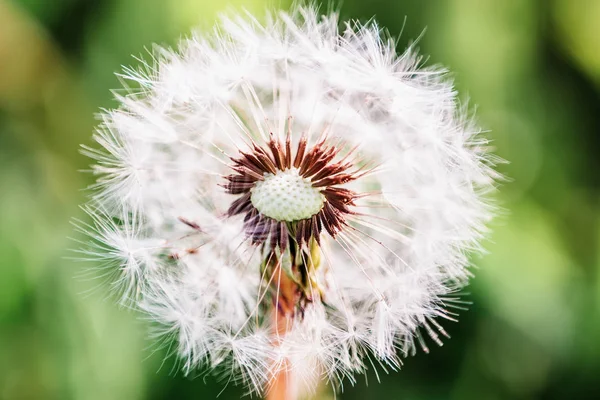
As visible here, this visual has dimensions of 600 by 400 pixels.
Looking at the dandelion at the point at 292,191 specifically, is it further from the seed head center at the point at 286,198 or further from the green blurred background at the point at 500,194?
the green blurred background at the point at 500,194

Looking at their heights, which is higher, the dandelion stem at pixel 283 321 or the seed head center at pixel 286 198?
the seed head center at pixel 286 198

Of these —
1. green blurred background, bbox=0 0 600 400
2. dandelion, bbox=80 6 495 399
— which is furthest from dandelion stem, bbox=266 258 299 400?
green blurred background, bbox=0 0 600 400

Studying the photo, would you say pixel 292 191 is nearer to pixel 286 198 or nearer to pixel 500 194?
pixel 286 198

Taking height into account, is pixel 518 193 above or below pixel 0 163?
above

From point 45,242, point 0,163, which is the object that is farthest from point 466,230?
point 0,163

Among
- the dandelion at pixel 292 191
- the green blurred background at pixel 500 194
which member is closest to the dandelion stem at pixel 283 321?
the dandelion at pixel 292 191

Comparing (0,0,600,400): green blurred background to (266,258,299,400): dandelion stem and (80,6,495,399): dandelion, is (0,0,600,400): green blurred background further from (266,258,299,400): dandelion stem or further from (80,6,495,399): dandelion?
(266,258,299,400): dandelion stem

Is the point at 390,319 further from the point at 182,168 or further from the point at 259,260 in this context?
the point at 182,168

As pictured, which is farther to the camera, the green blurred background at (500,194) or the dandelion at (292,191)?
the green blurred background at (500,194)
